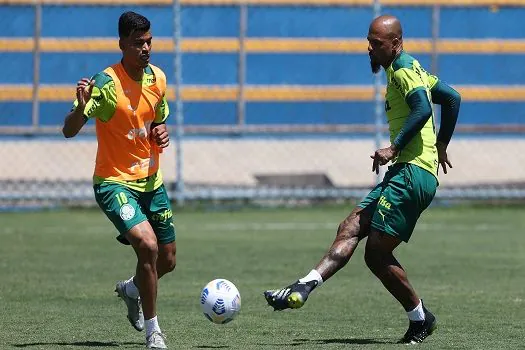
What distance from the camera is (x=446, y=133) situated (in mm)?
9523

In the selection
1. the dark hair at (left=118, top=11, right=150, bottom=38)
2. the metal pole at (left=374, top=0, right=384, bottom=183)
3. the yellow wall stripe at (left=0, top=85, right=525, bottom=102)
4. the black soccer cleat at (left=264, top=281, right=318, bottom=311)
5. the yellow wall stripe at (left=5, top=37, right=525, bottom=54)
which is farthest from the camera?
the yellow wall stripe at (left=5, top=37, right=525, bottom=54)

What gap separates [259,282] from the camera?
12.9 metres

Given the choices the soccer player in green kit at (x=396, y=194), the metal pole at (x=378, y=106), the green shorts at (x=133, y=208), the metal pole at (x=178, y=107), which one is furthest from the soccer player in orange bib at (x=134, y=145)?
the metal pole at (x=378, y=106)

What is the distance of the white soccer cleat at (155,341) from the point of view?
867 cm

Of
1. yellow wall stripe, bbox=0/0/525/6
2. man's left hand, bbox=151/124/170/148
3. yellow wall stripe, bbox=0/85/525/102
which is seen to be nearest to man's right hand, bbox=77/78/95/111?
man's left hand, bbox=151/124/170/148

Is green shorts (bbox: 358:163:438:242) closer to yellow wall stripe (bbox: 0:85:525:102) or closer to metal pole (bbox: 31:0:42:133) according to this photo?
metal pole (bbox: 31:0:42:133)

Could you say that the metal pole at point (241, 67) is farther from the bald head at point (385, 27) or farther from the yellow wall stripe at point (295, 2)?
the bald head at point (385, 27)

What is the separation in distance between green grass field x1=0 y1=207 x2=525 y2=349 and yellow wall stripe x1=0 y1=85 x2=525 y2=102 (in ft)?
5.76

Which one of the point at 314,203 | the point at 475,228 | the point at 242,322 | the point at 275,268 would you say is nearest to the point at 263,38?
the point at 314,203

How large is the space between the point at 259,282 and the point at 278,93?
9304 mm

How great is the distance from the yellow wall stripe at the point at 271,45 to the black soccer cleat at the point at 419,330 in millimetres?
12858

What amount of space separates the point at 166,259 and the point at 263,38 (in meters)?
12.7

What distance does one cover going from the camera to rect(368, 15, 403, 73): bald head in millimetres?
9078

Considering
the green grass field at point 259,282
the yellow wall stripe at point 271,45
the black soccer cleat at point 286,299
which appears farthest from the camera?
the yellow wall stripe at point 271,45
